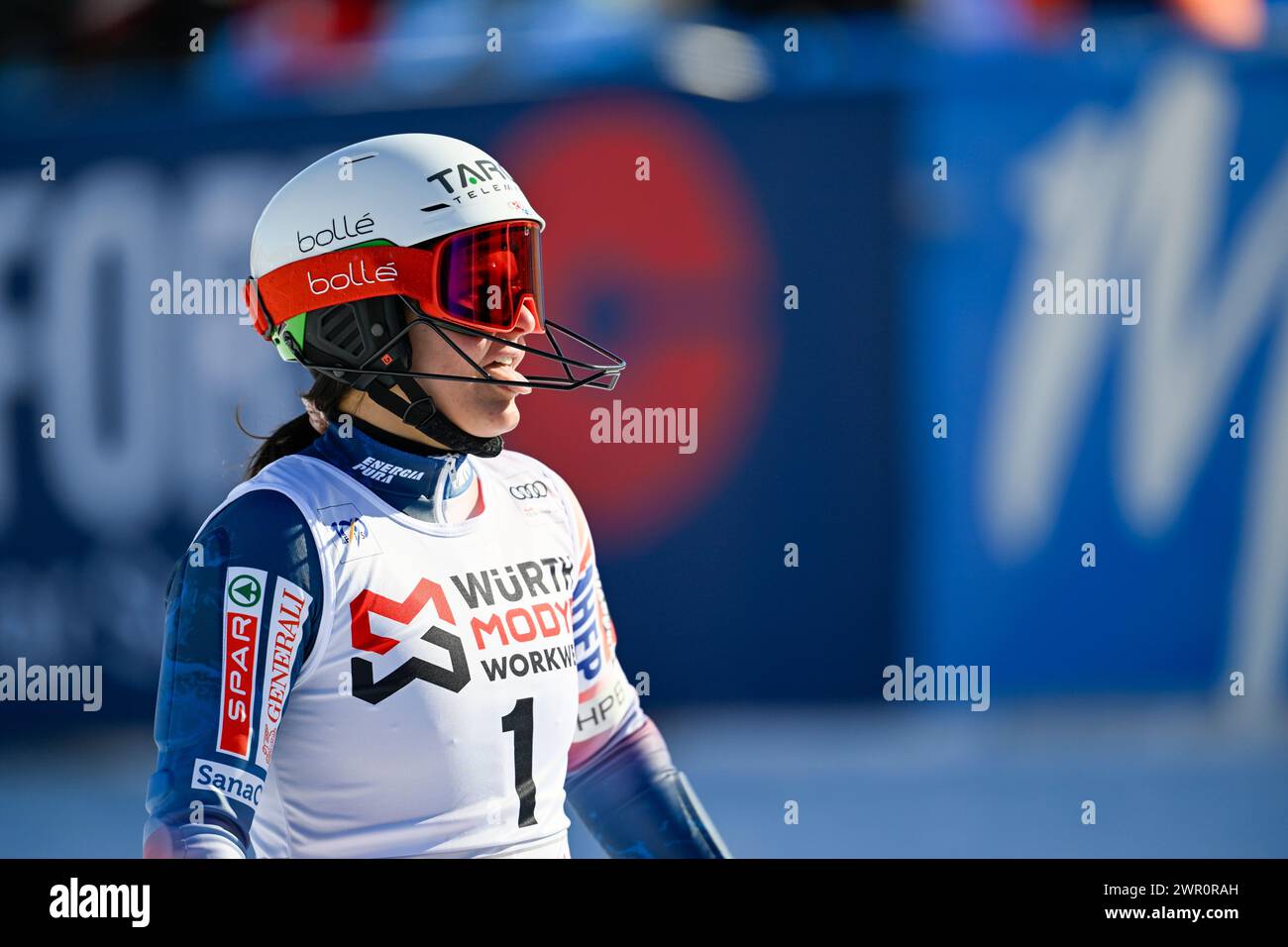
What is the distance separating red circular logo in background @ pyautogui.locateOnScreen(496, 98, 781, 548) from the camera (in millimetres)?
6422

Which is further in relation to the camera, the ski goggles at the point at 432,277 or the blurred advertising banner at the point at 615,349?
the blurred advertising banner at the point at 615,349

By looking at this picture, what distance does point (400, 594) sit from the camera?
2.58m

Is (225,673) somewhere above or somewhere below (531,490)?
below

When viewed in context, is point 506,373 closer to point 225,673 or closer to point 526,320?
point 526,320

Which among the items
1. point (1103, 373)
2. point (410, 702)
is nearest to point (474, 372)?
point (410, 702)

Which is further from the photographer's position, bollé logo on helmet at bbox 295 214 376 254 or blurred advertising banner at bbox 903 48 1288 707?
blurred advertising banner at bbox 903 48 1288 707

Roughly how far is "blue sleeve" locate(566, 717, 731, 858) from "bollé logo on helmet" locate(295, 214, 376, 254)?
1066mm

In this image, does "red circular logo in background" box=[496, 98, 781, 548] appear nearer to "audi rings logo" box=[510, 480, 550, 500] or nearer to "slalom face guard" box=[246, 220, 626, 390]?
"audi rings logo" box=[510, 480, 550, 500]

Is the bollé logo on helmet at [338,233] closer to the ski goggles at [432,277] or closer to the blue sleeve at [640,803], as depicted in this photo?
the ski goggles at [432,277]

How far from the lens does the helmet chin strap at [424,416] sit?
274 cm

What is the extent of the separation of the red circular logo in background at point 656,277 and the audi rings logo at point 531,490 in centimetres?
335

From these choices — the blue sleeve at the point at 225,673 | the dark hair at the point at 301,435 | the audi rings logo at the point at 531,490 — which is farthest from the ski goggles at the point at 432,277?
the blue sleeve at the point at 225,673

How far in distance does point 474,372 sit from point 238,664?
71 centimetres

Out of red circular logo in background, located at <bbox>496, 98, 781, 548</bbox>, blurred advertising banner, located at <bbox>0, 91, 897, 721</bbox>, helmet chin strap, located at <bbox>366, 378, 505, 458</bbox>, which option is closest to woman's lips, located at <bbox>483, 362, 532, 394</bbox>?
helmet chin strap, located at <bbox>366, 378, 505, 458</bbox>
